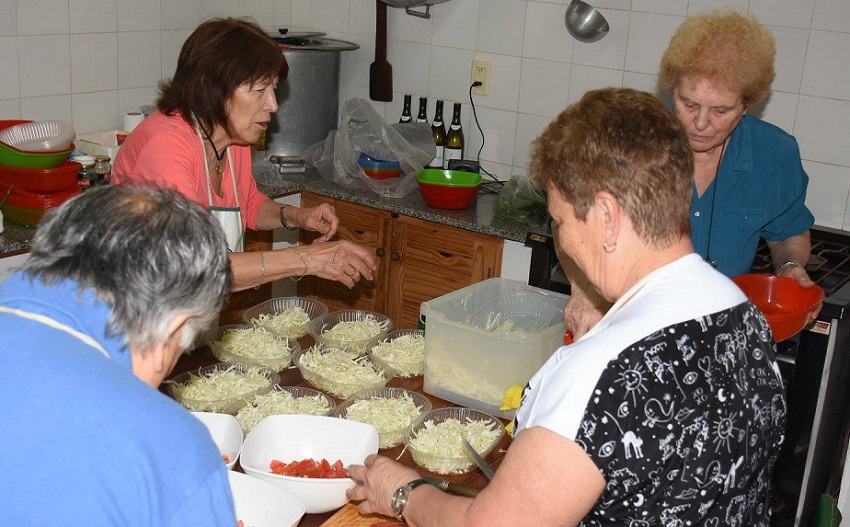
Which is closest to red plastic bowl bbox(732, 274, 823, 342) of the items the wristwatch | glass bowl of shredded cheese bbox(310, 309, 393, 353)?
glass bowl of shredded cheese bbox(310, 309, 393, 353)

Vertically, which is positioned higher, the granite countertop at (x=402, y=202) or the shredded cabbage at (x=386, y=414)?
the granite countertop at (x=402, y=202)

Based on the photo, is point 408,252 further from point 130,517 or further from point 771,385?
point 130,517

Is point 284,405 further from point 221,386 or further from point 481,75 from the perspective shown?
point 481,75

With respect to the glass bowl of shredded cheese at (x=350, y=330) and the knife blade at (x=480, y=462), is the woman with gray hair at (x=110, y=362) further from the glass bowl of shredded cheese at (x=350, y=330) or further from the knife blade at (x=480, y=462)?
the glass bowl of shredded cheese at (x=350, y=330)

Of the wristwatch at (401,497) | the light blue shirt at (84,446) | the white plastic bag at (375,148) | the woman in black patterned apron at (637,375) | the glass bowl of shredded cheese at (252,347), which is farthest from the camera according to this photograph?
the white plastic bag at (375,148)

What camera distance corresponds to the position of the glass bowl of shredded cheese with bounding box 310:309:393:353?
2.41 metres

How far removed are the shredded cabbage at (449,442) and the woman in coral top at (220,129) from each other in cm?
64

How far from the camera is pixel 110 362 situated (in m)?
1.12

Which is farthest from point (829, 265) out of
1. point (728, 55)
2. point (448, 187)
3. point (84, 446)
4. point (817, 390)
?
point (84, 446)

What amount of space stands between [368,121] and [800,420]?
2.20 meters

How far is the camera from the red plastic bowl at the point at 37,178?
3.16m

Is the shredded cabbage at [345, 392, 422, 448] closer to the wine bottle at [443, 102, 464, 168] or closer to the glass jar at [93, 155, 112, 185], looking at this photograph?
the glass jar at [93, 155, 112, 185]

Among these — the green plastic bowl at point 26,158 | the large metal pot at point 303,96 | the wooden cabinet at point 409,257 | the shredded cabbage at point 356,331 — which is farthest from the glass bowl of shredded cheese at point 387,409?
the large metal pot at point 303,96

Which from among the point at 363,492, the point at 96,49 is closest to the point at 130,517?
the point at 363,492
